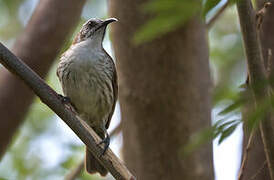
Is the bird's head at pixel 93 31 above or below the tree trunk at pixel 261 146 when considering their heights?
above

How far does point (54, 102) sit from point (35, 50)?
9.09 ft

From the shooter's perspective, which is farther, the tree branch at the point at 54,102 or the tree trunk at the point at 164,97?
the tree trunk at the point at 164,97

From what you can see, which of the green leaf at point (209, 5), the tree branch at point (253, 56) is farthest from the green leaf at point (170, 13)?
the tree branch at point (253, 56)

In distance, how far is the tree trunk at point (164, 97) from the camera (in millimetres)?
4984

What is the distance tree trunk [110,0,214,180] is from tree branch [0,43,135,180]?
164 centimetres

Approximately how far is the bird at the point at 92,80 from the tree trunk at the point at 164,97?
34 centimetres

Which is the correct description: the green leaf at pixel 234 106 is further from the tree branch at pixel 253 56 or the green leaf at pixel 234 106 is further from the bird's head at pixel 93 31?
the bird's head at pixel 93 31

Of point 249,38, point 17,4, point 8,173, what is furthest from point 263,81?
point 17,4

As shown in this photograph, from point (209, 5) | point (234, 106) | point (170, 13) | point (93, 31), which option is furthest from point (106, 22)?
point (234, 106)

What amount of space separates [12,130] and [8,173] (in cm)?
162

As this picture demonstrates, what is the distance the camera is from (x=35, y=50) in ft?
18.5

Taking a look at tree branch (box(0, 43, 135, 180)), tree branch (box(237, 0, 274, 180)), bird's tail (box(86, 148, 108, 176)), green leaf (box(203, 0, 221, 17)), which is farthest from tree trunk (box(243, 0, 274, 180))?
bird's tail (box(86, 148, 108, 176))

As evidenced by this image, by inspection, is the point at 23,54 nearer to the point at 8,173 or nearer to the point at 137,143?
the point at 137,143

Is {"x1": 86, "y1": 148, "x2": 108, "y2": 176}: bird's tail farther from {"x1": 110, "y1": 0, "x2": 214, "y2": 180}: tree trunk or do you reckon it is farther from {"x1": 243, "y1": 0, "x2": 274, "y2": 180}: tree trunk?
{"x1": 243, "y1": 0, "x2": 274, "y2": 180}: tree trunk
